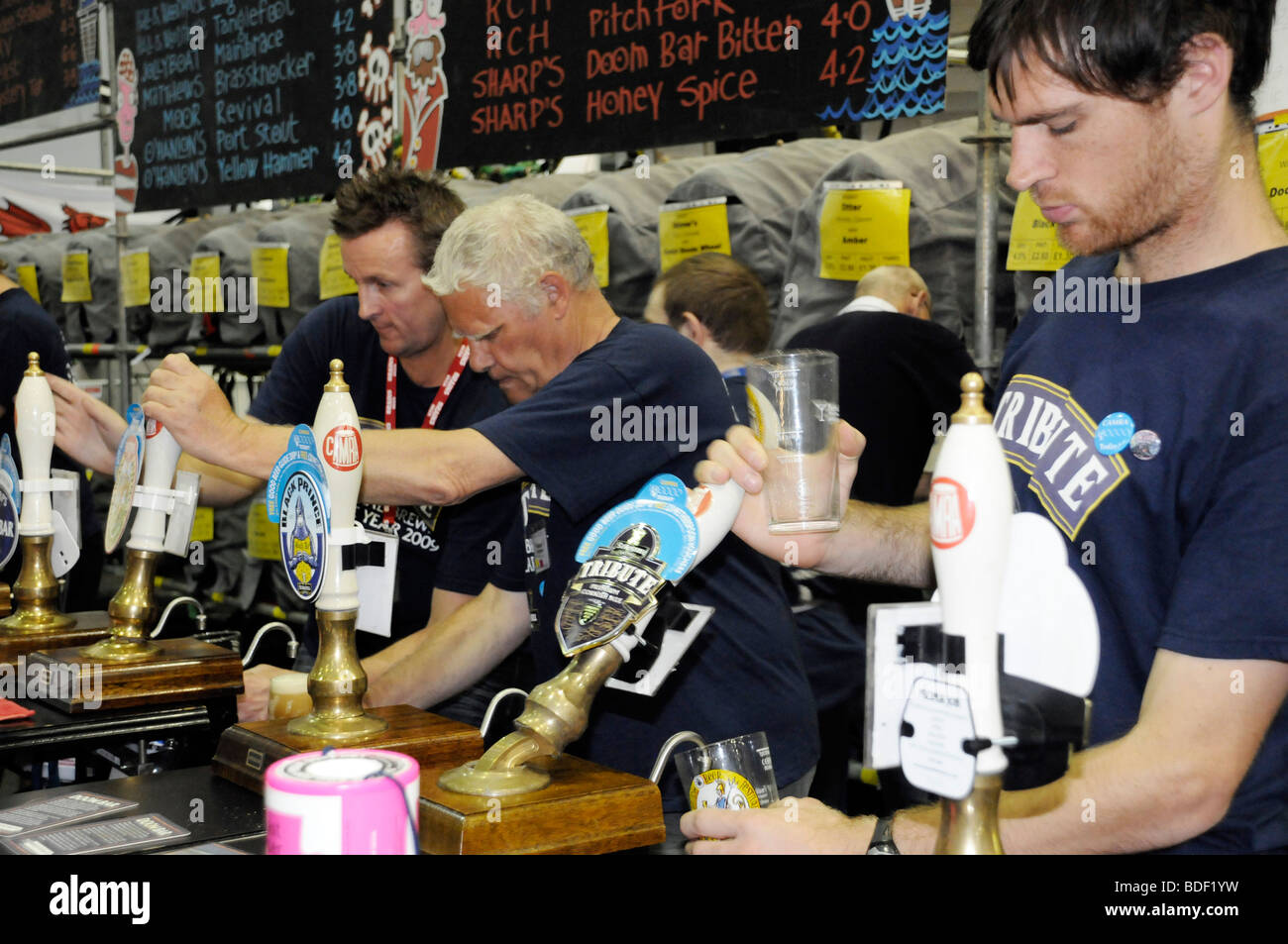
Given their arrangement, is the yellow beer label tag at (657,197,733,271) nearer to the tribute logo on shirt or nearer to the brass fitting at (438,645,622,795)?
the tribute logo on shirt

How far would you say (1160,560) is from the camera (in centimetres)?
122

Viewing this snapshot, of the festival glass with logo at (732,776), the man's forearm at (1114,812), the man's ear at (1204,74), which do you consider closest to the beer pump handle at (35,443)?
the festival glass with logo at (732,776)

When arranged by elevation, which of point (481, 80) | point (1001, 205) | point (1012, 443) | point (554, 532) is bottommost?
point (554, 532)

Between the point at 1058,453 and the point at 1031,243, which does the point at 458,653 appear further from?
the point at 1031,243

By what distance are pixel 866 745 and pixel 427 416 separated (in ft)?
5.66

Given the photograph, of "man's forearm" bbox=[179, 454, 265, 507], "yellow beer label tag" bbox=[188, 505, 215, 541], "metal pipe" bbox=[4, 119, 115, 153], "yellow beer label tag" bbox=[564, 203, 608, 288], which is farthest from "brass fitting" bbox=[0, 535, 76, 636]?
"metal pipe" bbox=[4, 119, 115, 153]

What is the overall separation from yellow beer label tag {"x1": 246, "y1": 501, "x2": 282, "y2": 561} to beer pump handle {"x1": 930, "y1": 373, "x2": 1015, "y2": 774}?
334cm

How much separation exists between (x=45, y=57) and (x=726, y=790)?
16.6ft

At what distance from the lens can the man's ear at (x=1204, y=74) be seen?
3.85ft

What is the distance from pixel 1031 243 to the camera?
228cm

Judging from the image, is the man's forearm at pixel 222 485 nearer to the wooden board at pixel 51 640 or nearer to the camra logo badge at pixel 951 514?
the wooden board at pixel 51 640

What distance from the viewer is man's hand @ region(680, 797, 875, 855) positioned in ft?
3.60

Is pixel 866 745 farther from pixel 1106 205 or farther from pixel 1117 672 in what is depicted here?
pixel 1106 205
